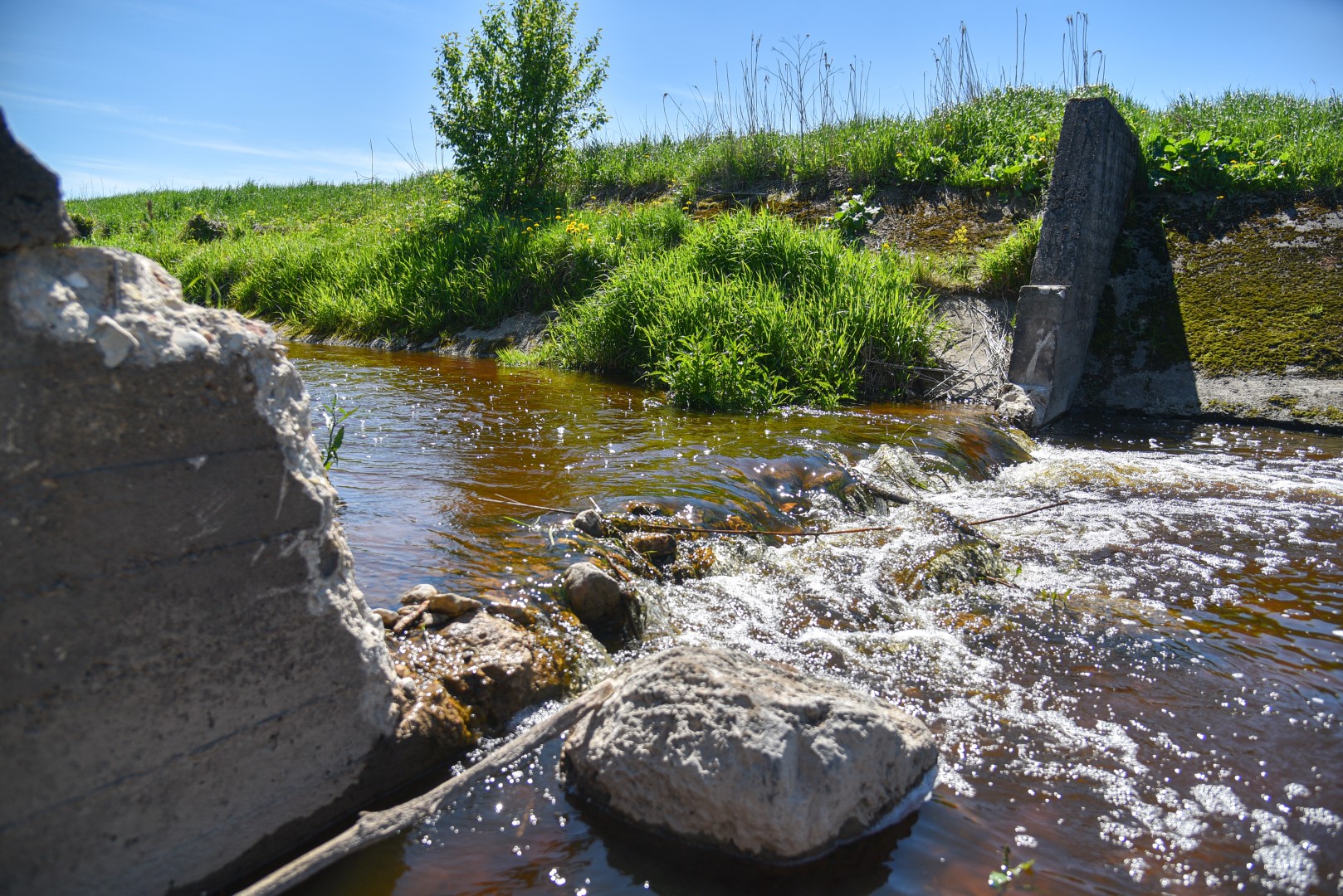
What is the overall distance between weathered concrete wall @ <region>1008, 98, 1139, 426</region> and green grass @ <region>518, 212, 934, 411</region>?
102cm

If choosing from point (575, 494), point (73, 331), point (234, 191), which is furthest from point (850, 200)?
point (234, 191)

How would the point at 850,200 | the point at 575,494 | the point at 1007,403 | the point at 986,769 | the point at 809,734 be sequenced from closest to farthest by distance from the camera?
the point at 809,734 → the point at 986,769 → the point at 575,494 → the point at 1007,403 → the point at 850,200

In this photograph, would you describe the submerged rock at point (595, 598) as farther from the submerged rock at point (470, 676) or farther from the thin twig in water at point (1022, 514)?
the thin twig in water at point (1022, 514)

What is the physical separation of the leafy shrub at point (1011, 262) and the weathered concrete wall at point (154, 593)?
8.61 meters

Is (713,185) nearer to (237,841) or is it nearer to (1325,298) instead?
(1325,298)

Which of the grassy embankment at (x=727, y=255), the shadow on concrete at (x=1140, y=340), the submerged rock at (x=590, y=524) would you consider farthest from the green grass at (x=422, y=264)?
the submerged rock at (x=590, y=524)

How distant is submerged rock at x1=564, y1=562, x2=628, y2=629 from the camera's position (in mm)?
3293

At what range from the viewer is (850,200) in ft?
36.2

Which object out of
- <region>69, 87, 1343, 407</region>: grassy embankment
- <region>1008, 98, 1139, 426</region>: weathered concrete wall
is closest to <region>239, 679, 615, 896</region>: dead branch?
<region>69, 87, 1343, 407</region>: grassy embankment

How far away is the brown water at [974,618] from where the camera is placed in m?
2.20

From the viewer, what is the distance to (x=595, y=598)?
3297 millimetres

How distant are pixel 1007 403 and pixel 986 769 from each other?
5602mm

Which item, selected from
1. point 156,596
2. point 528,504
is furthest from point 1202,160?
point 156,596

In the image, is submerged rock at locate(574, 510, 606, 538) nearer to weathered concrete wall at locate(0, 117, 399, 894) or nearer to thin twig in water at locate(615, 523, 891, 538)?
thin twig in water at locate(615, 523, 891, 538)
